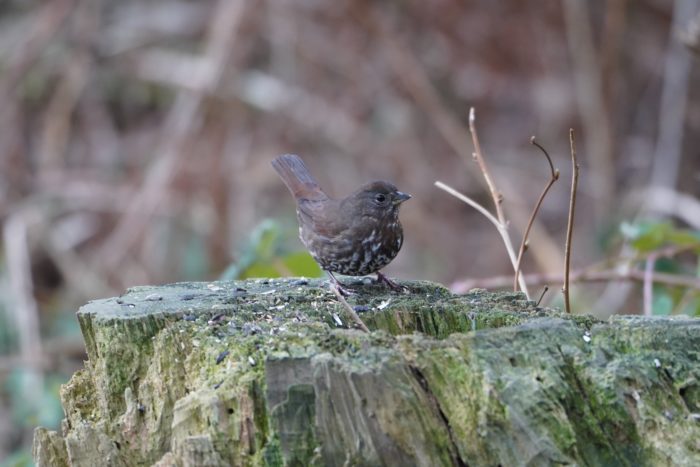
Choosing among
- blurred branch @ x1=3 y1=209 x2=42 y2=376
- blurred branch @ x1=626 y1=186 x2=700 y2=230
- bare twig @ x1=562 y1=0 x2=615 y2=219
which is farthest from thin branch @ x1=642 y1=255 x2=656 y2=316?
blurred branch @ x1=3 y1=209 x2=42 y2=376

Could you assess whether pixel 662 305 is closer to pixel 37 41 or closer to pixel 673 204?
pixel 673 204

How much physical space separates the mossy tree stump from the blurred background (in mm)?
4995

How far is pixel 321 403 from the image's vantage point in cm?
242

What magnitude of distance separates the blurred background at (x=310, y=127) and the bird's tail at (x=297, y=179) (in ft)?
10.6

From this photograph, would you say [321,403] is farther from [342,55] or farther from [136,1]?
[136,1]

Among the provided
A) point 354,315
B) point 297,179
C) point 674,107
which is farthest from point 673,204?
A: point 354,315

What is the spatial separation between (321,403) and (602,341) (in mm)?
809

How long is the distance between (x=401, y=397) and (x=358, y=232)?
1.78 m

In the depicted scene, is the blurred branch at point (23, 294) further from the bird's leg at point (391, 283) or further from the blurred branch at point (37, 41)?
the bird's leg at point (391, 283)

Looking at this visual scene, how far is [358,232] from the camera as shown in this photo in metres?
4.15

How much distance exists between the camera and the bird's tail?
4.80 meters

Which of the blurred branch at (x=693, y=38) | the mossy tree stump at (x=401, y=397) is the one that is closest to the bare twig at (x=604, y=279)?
the blurred branch at (x=693, y=38)

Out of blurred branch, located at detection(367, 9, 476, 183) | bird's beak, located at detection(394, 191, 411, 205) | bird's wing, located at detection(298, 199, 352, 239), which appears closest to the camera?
bird's wing, located at detection(298, 199, 352, 239)

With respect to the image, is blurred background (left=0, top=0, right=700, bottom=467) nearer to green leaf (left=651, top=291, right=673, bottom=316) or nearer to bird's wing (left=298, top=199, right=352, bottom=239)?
green leaf (left=651, top=291, right=673, bottom=316)
